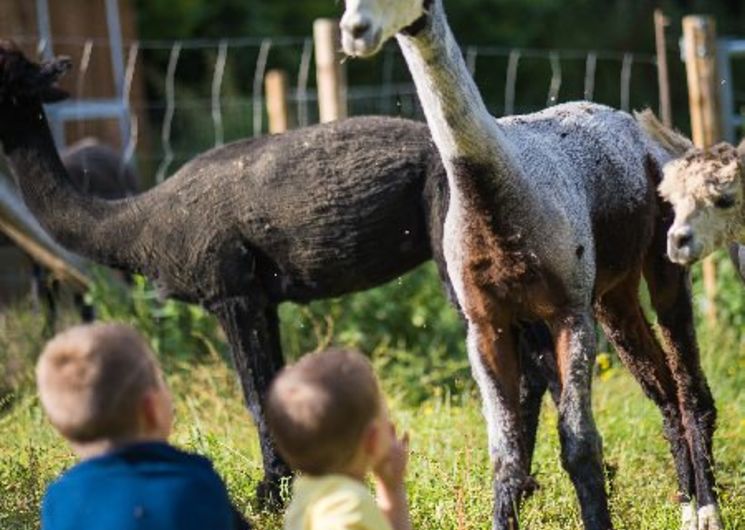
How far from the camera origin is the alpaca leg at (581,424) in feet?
16.5

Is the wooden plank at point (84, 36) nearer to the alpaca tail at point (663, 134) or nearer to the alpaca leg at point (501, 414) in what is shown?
the alpaca tail at point (663, 134)

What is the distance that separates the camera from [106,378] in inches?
133

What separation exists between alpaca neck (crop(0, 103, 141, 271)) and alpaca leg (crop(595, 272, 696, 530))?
6.15 ft

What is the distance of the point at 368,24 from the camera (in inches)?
176

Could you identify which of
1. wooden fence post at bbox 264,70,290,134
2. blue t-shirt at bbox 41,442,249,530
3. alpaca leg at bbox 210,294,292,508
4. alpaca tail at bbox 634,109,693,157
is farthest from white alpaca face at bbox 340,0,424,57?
wooden fence post at bbox 264,70,290,134

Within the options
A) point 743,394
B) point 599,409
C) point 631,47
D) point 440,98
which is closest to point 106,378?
point 440,98

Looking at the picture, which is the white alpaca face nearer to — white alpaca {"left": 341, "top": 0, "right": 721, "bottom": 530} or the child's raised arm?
white alpaca {"left": 341, "top": 0, "right": 721, "bottom": 530}

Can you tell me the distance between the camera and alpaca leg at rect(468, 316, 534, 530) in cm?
519

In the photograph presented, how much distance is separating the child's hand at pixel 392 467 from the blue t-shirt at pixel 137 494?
1.30 feet

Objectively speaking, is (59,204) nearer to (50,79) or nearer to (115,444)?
(50,79)

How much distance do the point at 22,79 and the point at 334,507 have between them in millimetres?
3942

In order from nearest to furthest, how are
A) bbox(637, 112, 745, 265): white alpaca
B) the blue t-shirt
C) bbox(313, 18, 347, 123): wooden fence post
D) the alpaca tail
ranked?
the blue t-shirt < bbox(637, 112, 745, 265): white alpaca < the alpaca tail < bbox(313, 18, 347, 123): wooden fence post

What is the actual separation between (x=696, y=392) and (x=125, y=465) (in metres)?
3.15

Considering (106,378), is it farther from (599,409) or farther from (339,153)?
(599,409)
